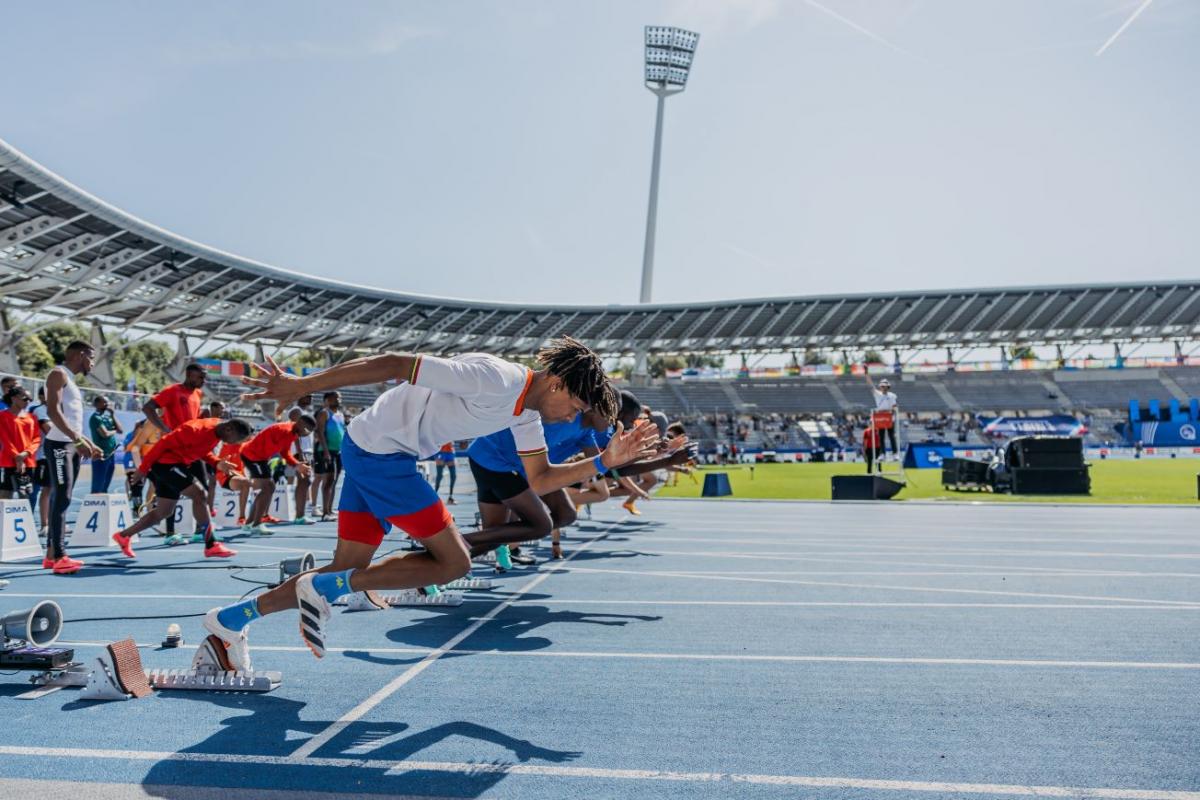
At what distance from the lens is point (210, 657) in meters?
3.62

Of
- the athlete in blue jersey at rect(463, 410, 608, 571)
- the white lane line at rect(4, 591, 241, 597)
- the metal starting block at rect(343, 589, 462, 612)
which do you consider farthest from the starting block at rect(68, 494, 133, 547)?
the athlete in blue jersey at rect(463, 410, 608, 571)

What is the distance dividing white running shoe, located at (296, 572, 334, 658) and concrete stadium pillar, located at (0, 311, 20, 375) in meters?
40.2

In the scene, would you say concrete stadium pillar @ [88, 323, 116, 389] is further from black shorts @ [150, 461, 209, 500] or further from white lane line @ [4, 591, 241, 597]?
white lane line @ [4, 591, 241, 597]

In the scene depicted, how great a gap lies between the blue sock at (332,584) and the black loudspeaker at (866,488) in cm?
1333

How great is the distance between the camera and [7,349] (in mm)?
36406

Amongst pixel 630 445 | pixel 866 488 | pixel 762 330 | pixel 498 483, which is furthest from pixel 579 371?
pixel 762 330

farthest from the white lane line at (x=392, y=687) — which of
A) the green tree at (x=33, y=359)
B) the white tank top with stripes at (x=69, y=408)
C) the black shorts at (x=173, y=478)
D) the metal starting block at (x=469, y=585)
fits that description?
the green tree at (x=33, y=359)

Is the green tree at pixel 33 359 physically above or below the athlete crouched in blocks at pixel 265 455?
above

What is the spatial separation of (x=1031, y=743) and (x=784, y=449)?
44470mm

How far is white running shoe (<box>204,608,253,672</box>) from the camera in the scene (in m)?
3.57

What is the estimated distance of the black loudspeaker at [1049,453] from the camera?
16.0 metres

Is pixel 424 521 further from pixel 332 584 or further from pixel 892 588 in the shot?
Result: pixel 892 588

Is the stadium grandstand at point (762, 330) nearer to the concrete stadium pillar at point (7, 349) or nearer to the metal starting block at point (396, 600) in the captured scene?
the concrete stadium pillar at point (7, 349)

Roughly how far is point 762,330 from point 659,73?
75.4 ft
